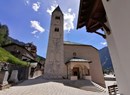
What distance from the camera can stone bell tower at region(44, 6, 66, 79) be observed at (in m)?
23.0

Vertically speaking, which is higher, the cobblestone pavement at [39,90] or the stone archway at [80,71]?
the stone archway at [80,71]

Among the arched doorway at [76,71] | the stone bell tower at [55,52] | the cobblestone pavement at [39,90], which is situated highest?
the stone bell tower at [55,52]

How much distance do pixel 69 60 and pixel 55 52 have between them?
4.25 meters

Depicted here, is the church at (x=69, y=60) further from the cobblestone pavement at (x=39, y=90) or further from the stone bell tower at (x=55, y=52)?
the cobblestone pavement at (x=39, y=90)

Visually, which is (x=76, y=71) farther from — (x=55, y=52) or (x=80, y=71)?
(x=55, y=52)

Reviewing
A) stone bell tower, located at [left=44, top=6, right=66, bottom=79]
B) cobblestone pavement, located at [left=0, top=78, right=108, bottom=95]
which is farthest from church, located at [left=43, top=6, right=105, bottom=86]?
cobblestone pavement, located at [left=0, top=78, right=108, bottom=95]

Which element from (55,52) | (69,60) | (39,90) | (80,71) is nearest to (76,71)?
(80,71)

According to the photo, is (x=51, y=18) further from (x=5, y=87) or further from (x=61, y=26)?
(x=5, y=87)

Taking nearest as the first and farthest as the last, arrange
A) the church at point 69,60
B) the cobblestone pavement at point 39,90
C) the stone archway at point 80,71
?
the cobblestone pavement at point 39,90 < the church at point 69,60 < the stone archway at point 80,71

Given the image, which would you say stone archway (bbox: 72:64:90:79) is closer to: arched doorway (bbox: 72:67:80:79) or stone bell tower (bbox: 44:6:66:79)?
arched doorway (bbox: 72:67:80:79)

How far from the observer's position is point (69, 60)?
2250 centimetres

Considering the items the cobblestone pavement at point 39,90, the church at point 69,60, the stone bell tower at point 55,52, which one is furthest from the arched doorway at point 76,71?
the cobblestone pavement at point 39,90

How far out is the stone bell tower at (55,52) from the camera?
23047 millimetres

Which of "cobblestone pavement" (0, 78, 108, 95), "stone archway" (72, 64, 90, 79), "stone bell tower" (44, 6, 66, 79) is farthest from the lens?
"stone archway" (72, 64, 90, 79)
